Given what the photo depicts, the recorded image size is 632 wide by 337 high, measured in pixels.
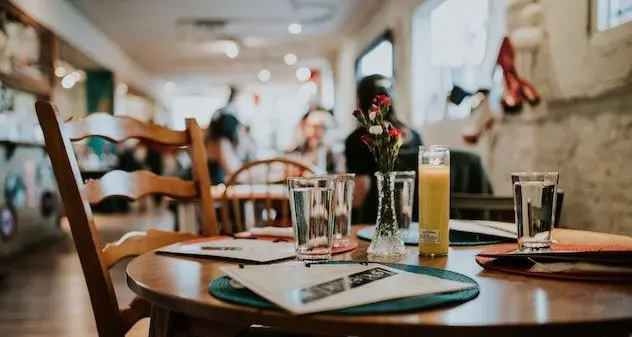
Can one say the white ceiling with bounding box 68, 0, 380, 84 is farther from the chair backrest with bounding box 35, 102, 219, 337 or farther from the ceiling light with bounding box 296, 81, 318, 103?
the chair backrest with bounding box 35, 102, 219, 337

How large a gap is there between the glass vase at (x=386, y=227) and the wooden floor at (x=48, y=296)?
2.22 meters

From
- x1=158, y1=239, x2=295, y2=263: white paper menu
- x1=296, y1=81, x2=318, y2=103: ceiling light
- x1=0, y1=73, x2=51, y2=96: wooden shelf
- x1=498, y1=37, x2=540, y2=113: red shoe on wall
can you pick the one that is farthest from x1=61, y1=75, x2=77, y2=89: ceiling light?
x1=158, y1=239, x2=295, y2=263: white paper menu

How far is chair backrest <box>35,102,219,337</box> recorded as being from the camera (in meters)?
1.21

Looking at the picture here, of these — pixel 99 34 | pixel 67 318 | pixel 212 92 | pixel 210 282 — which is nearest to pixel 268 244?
pixel 210 282

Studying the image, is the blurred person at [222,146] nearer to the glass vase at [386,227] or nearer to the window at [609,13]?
the window at [609,13]

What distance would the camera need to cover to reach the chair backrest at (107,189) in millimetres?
1215

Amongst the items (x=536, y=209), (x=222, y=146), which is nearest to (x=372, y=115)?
(x=536, y=209)

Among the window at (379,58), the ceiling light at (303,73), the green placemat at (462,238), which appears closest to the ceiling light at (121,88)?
the ceiling light at (303,73)

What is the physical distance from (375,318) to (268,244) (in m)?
0.67

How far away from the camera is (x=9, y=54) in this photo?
5777 millimetres

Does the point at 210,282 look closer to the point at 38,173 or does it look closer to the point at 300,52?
the point at 38,173

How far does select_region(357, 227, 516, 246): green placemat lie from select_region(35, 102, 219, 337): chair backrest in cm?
49

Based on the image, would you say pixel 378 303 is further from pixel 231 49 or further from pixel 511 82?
pixel 231 49

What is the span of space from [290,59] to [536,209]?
10641 millimetres
